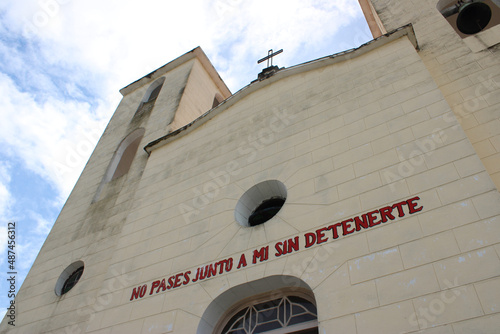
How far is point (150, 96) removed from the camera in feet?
54.4

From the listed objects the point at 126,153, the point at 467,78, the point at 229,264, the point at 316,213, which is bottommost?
the point at 229,264

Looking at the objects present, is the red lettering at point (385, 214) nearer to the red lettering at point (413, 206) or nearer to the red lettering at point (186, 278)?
the red lettering at point (413, 206)

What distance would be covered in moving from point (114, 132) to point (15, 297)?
6.82 m

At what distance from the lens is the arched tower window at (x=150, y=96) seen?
1521 centimetres

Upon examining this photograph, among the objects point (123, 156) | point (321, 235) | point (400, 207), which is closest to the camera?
point (400, 207)

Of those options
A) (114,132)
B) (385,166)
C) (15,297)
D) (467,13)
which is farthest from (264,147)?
(114,132)

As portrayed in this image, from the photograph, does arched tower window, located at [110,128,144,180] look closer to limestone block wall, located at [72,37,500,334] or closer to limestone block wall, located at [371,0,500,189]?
limestone block wall, located at [72,37,500,334]

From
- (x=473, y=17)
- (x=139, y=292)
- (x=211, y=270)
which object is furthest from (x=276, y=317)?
(x=473, y=17)

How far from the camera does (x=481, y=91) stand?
7.07 metres

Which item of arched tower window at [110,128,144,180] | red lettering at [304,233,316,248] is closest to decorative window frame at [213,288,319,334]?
red lettering at [304,233,316,248]

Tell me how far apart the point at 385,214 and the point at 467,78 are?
12.6 feet

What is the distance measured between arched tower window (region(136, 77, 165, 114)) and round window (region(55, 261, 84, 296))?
684 centimetres

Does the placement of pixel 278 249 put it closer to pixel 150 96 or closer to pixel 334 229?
pixel 334 229

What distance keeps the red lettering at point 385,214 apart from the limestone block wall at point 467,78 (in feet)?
5.03
